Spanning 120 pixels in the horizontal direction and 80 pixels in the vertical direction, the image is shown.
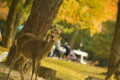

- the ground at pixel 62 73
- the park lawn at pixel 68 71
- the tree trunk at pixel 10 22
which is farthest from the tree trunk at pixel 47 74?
the tree trunk at pixel 10 22

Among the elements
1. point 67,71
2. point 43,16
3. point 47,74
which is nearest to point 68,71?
point 67,71

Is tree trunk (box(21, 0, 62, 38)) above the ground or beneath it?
above

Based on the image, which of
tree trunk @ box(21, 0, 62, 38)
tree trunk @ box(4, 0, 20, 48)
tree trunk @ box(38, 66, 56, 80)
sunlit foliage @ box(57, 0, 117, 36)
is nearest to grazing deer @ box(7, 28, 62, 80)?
tree trunk @ box(21, 0, 62, 38)

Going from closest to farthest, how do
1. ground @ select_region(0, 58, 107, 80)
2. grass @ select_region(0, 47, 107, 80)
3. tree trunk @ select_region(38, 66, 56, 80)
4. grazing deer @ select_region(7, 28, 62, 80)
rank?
grazing deer @ select_region(7, 28, 62, 80), ground @ select_region(0, 58, 107, 80), tree trunk @ select_region(38, 66, 56, 80), grass @ select_region(0, 47, 107, 80)

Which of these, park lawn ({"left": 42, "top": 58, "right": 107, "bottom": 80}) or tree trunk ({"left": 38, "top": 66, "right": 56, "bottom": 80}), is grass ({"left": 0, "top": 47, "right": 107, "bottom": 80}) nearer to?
park lawn ({"left": 42, "top": 58, "right": 107, "bottom": 80})

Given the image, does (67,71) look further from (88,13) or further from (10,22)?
(88,13)

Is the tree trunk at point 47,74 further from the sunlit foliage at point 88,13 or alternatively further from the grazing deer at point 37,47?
the sunlit foliage at point 88,13

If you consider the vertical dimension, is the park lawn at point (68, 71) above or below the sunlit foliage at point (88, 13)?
below

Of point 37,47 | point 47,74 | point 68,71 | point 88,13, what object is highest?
point 88,13

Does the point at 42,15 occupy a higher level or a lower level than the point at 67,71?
higher

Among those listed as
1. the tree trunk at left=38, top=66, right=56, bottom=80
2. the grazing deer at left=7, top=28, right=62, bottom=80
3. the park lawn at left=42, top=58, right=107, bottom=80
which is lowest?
the park lawn at left=42, top=58, right=107, bottom=80

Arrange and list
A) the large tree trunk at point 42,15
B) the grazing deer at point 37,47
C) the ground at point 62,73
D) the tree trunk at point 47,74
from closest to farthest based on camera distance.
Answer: the grazing deer at point 37,47, the ground at point 62,73, the large tree trunk at point 42,15, the tree trunk at point 47,74

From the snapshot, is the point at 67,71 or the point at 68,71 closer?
the point at 67,71

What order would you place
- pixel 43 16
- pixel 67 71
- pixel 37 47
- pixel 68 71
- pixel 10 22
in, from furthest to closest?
pixel 10 22 < pixel 68 71 < pixel 67 71 < pixel 43 16 < pixel 37 47
